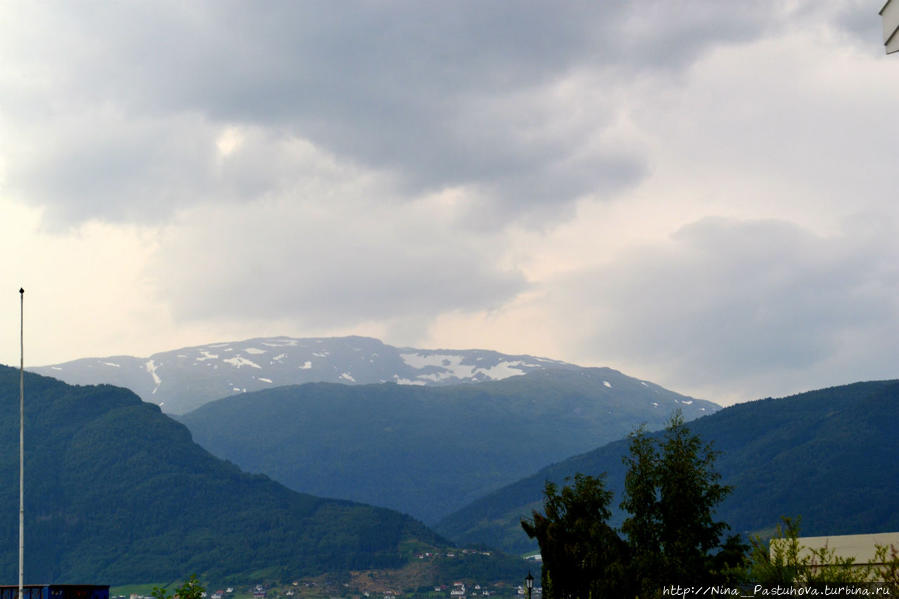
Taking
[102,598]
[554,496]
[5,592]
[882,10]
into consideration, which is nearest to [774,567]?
[882,10]

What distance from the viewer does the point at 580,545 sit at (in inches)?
2457

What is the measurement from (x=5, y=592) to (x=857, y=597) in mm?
24885

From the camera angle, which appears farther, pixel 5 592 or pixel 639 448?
pixel 639 448

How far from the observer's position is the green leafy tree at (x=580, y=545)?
58.8 meters

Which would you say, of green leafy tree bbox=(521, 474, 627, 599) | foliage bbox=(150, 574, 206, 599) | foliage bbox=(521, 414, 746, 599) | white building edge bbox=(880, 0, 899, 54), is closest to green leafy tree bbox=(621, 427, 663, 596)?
foliage bbox=(521, 414, 746, 599)

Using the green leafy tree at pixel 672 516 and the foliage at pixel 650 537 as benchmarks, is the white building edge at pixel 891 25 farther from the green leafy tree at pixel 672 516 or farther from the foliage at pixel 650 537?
the green leafy tree at pixel 672 516

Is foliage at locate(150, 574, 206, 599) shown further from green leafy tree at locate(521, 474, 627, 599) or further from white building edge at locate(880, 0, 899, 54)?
green leafy tree at locate(521, 474, 627, 599)

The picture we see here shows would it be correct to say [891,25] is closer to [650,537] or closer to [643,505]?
[650,537]

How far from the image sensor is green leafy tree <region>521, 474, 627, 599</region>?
58.8 m

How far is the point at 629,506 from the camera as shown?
2388 inches

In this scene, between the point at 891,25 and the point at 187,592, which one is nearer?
the point at 891,25

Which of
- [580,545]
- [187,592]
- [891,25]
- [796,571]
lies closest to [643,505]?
[580,545]

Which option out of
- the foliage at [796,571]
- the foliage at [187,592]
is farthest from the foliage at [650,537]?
the foliage at [796,571]

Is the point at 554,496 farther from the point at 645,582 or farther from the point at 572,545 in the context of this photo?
the point at 645,582
